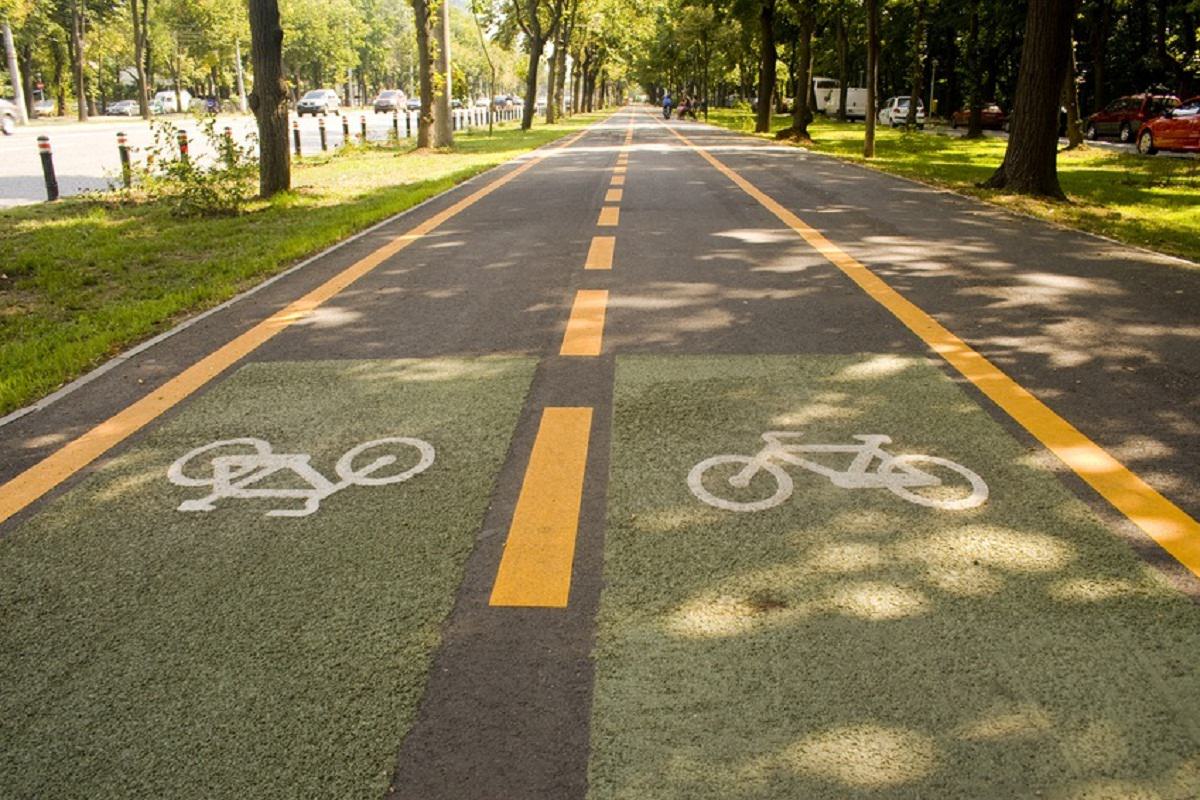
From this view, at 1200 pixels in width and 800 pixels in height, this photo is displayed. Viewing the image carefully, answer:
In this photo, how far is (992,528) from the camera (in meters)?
3.40

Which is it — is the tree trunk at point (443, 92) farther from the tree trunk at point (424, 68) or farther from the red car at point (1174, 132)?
the red car at point (1174, 132)

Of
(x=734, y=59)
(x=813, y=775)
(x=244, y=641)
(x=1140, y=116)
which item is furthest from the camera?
(x=734, y=59)

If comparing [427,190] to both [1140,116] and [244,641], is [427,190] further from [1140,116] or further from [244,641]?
[1140,116]

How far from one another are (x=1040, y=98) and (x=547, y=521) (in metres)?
13.6

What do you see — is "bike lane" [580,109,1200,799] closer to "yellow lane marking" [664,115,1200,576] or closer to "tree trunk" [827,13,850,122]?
"yellow lane marking" [664,115,1200,576]

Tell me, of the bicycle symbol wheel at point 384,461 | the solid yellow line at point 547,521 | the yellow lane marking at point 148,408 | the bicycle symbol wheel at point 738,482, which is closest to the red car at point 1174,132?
the yellow lane marking at point 148,408

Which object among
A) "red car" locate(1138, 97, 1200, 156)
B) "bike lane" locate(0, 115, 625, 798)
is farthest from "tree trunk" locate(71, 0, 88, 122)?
"bike lane" locate(0, 115, 625, 798)

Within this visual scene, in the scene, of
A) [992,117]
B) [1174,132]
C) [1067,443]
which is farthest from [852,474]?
[992,117]

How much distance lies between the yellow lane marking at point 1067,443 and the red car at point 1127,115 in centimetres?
2586

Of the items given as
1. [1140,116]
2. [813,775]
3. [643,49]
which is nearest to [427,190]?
[813,775]

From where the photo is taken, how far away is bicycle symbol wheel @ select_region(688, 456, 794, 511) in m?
3.62

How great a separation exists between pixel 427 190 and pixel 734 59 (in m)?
47.7

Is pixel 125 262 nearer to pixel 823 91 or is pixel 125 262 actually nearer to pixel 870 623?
pixel 870 623

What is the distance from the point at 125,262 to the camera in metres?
9.45
